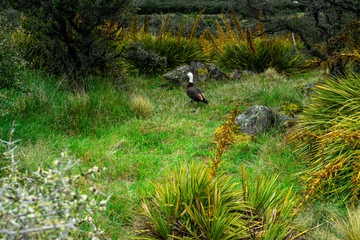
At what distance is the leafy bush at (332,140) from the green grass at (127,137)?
32cm

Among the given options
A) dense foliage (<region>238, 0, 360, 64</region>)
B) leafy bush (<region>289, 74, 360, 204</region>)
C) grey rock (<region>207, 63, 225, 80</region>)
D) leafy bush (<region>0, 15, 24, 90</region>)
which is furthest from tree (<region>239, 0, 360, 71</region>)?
leafy bush (<region>0, 15, 24, 90</region>)

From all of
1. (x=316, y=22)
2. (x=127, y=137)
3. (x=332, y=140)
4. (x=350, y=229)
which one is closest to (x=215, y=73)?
(x=316, y=22)

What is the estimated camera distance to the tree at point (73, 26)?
5.97 meters

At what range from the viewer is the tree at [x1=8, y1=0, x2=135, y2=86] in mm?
5971

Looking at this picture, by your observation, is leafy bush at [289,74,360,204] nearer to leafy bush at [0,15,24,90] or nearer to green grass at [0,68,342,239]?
green grass at [0,68,342,239]

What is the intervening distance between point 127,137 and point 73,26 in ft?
10.4

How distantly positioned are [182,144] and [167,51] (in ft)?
18.9

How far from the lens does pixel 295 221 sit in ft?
8.23

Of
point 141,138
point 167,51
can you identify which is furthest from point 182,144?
point 167,51

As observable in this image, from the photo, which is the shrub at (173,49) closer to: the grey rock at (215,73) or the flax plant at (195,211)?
the grey rock at (215,73)

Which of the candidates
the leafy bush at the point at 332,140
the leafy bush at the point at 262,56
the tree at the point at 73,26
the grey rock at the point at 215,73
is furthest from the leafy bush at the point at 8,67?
the leafy bush at the point at 262,56

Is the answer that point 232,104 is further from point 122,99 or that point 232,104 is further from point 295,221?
point 295,221

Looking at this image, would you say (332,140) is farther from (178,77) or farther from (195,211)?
(178,77)

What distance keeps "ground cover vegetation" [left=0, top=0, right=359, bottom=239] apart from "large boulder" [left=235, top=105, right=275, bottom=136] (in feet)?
0.50
